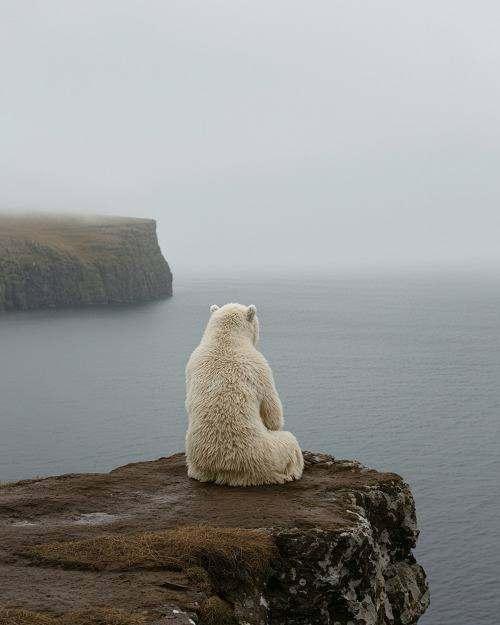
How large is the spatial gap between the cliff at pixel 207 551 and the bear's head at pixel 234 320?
3.38m

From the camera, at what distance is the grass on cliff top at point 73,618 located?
9.20 meters

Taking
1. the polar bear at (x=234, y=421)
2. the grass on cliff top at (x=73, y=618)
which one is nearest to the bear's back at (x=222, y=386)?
Answer: the polar bear at (x=234, y=421)

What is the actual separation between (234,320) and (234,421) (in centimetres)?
252

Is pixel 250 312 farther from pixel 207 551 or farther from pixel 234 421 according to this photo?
pixel 207 551

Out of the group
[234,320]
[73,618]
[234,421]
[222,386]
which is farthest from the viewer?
[234,320]

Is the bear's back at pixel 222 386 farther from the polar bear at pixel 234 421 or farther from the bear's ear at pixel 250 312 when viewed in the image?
the bear's ear at pixel 250 312

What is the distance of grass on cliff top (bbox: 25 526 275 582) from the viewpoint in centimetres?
1172

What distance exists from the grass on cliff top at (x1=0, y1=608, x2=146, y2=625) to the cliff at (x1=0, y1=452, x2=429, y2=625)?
19 mm

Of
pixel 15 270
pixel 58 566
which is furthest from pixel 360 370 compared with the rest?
pixel 15 270

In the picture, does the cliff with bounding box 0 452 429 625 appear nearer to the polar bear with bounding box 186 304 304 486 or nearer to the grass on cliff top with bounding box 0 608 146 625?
the grass on cliff top with bounding box 0 608 146 625

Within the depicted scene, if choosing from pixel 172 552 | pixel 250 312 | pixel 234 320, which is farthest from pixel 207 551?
pixel 250 312

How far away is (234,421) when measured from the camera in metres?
15.1

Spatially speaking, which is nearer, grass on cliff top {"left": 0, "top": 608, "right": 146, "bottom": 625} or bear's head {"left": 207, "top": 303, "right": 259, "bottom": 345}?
grass on cliff top {"left": 0, "top": 608, "right": 146, "bottom": 625}

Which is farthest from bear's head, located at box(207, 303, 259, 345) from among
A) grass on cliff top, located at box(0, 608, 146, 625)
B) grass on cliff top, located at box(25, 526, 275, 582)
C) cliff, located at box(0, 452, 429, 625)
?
grass on cliff top, located at box(0, 608, 146, 625)
